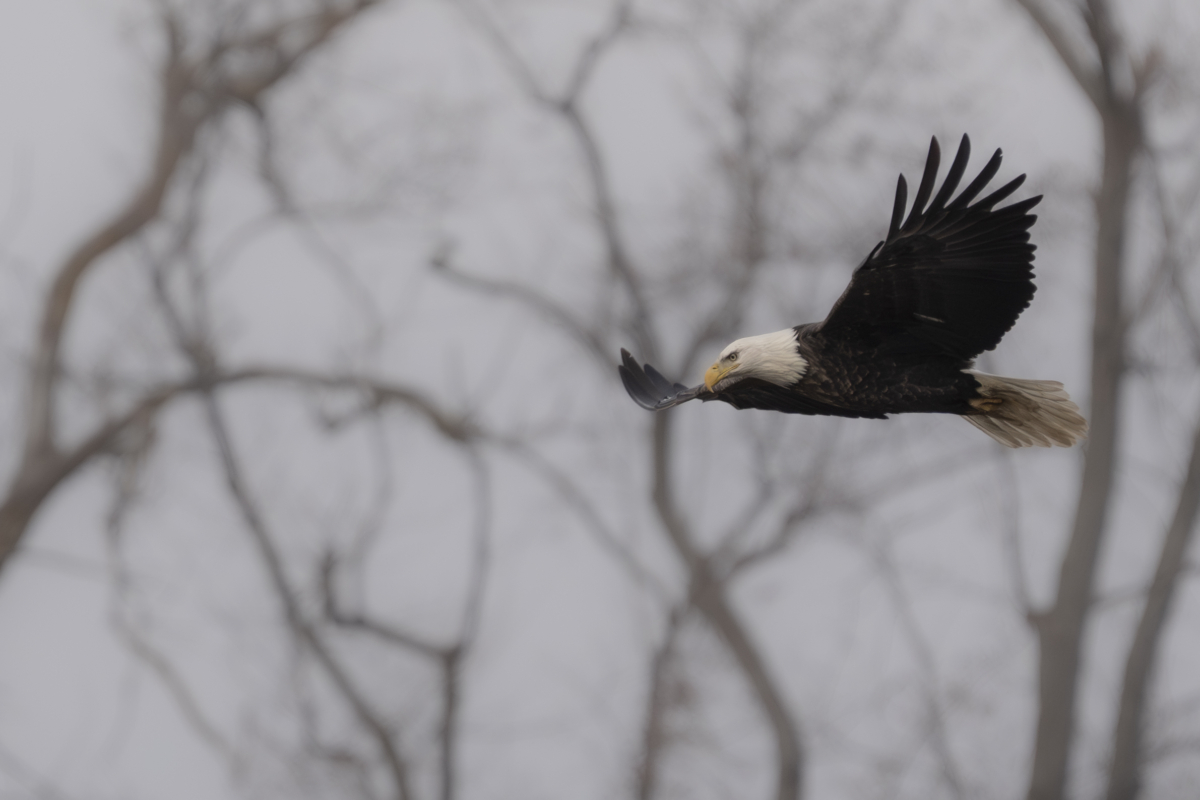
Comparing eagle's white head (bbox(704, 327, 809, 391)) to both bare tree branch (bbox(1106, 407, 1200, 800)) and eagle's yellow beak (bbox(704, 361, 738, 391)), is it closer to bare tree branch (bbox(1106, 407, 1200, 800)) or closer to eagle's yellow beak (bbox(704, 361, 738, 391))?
eagle's yellow beak (bbox(704, 361, 738, 391))

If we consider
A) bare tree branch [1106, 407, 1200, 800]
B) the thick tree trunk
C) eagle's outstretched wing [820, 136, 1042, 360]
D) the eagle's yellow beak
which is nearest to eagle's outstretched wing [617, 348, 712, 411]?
the eagle's yellow beak

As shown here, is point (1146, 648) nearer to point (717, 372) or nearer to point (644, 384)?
point (644, 384)

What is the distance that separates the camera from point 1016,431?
1140mm

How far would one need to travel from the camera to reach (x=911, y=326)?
0.96m

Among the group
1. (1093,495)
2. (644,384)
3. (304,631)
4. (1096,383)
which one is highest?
(1096,383)

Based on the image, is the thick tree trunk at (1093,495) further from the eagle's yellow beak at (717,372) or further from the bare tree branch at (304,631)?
the eagle's yellow beak at (717,372)

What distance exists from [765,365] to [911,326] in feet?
0.44

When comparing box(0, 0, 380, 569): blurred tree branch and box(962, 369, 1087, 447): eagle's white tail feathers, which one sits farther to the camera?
box(0, 0, 380, 569): blurred tree branch

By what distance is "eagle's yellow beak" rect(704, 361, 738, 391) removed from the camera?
37.9 inches

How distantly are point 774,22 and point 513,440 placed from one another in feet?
6.32

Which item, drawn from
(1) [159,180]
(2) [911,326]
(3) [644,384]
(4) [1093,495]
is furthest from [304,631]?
(2) [911,326]

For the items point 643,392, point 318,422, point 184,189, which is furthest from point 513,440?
point 643,392

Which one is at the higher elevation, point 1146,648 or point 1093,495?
point 1093,495

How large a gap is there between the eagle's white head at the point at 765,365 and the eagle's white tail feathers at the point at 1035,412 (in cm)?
23
